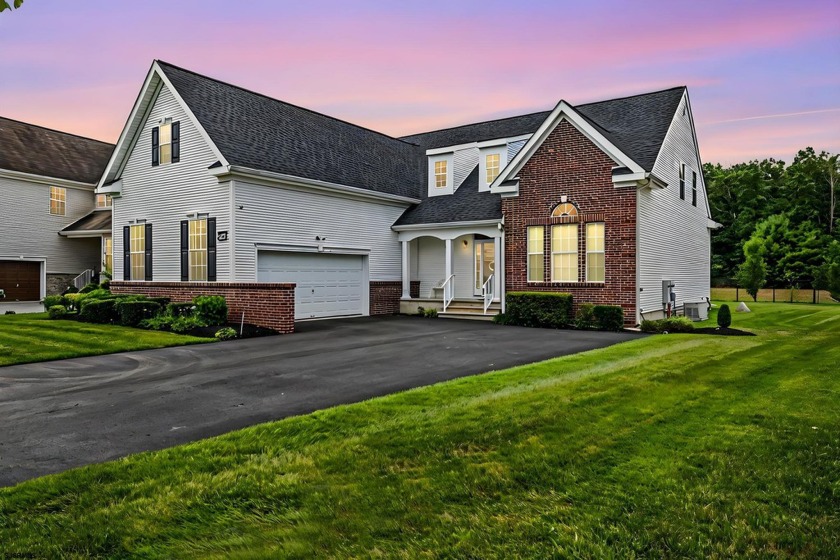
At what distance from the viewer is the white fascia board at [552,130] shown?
1669 cm

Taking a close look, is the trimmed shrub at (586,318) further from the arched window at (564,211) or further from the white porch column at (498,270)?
the white porch column at (498,270)

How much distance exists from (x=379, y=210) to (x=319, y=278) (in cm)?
417

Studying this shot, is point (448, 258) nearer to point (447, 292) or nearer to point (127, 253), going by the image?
point (447, 292)

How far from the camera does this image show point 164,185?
19.2m

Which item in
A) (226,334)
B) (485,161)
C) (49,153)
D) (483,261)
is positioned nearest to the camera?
(226,334)

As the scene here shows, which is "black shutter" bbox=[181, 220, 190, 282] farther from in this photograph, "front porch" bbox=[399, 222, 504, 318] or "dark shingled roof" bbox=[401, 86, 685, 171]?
"dark shingled roof" bbox=[401, 86, 685, 171]

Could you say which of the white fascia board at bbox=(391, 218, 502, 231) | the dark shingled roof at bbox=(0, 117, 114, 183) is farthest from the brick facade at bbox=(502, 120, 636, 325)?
the dark shingled roof at bbox=(0, 117, 114, 183)

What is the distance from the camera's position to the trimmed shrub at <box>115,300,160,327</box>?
16.2 meters

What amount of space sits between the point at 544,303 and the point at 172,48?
17.7 meters

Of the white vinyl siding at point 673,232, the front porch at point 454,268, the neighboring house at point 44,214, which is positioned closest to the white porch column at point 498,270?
the front porch at point 454,268

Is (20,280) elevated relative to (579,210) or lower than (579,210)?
lower

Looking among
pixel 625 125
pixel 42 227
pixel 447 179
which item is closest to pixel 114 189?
pixel 42 227

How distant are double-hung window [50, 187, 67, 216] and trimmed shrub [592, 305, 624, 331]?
2595 centimetres

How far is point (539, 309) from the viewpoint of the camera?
1744 cm
